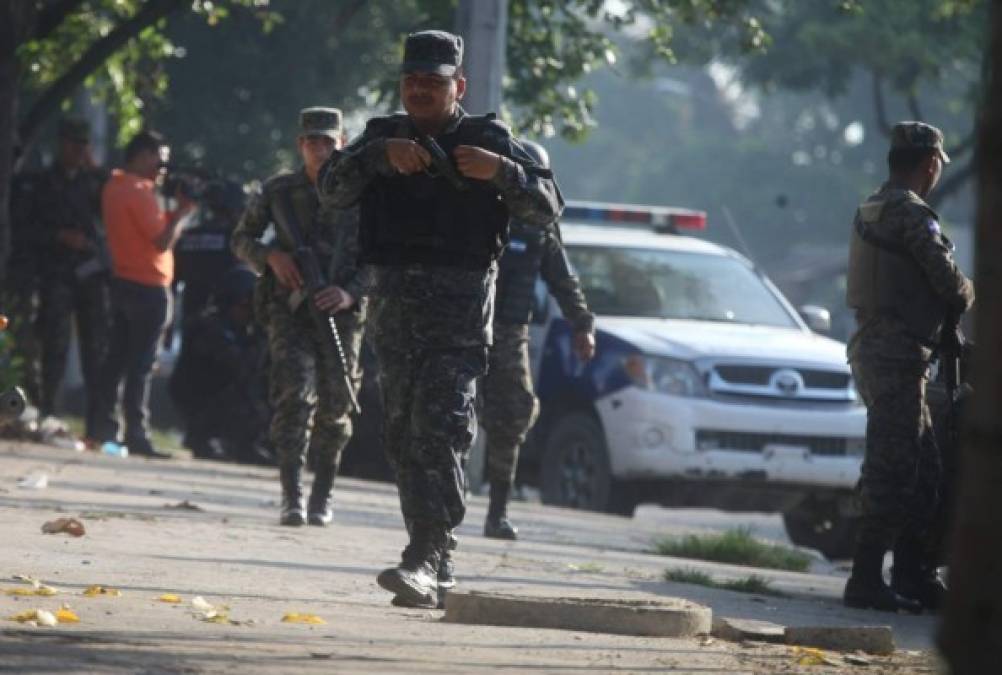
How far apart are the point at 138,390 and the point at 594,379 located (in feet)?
10.9

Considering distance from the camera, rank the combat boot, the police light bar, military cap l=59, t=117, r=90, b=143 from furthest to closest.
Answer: the police light bar
military cap l=59, t=117, r=90, b=143
the combat boot

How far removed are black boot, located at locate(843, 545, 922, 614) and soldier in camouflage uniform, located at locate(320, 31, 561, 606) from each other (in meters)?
2.25

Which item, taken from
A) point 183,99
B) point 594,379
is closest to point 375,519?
point 594,379

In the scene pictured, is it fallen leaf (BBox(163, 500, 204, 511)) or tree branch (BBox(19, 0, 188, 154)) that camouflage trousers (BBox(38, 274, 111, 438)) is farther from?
fallen leaf (BBox(163, 500, 204, 511))

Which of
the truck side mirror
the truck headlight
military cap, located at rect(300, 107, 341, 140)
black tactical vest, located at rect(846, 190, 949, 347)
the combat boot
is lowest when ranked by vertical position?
the combat boot

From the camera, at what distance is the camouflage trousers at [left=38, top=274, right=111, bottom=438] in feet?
51.2

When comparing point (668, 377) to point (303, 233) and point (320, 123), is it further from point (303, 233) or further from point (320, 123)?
point (320, 123)

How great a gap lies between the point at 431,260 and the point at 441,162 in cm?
35

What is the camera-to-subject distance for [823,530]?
567 inches

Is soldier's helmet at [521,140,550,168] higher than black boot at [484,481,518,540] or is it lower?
higher

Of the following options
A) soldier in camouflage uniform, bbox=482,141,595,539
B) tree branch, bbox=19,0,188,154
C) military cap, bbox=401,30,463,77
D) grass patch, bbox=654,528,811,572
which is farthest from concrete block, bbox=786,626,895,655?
tree branch, bbox=19,0,188,154

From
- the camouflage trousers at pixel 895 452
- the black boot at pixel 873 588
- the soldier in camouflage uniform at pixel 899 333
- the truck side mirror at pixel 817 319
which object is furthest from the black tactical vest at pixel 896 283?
the truck side mirror at pixel 817 319

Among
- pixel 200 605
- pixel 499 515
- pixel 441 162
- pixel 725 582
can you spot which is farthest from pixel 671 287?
pixel 200 605

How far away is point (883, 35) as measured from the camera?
29.7 metres
